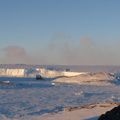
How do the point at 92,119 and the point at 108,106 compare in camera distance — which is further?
the point at 108,106

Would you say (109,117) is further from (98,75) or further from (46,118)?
(98,75)

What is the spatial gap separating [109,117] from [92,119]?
2739 mm

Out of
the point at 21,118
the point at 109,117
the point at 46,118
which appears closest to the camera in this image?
the point at 109,117

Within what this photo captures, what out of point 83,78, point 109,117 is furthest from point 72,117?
point 83,78

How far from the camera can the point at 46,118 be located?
20906 mm

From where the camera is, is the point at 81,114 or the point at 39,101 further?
the point at 39,101

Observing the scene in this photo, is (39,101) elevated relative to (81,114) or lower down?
lower down

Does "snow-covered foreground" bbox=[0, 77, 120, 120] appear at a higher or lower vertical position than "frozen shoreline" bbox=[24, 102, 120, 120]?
lower

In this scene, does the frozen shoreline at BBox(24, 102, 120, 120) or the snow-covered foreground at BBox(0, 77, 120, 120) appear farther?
the snow-covered foreground at BBox(0, 77, 120, 120)

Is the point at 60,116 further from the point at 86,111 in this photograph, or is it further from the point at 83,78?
the point at 83,78

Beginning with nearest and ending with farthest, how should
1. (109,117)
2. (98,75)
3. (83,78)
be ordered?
(109,117)
(83,78)
(98,75)

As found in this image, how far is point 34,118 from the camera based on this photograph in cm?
2194

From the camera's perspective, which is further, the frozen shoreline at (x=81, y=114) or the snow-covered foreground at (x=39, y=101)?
the snow-covered foreground at (x=39, y=101)

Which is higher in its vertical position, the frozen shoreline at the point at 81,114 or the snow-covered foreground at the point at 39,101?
the frozen shoreline at the point at 81,114
